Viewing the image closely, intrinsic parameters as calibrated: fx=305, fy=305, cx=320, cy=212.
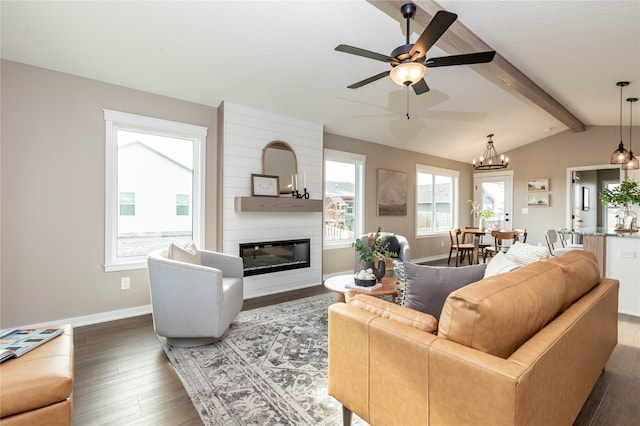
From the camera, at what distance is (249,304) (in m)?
3.93

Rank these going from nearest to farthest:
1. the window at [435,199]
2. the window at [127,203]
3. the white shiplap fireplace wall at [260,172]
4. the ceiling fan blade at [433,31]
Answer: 1. the ceiling fan blade at [433,31]
2. the window at [127,203]
3. the white shiplap fireplace wall at [260,172]
4. the window at [435,199]

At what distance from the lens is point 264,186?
4332 mm

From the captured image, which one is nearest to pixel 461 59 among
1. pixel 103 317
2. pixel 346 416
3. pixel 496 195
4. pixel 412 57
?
pixel 412 57

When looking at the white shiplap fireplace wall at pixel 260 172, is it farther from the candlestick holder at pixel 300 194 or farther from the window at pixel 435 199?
the window at pixel 435 199

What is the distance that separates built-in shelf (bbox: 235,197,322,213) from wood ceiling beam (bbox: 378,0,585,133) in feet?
8.45

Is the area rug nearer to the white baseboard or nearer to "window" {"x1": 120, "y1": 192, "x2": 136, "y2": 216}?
→ the white baseboard

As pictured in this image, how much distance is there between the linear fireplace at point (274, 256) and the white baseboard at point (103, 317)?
127cm

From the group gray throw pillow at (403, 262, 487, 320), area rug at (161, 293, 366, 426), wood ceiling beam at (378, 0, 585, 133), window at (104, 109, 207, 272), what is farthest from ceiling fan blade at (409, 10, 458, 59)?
window at (104, 109, 207, 272)

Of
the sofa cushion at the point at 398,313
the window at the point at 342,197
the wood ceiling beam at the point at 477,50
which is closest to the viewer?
the sofa cushion at the point at 398,313

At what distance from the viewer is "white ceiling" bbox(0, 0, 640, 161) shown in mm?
2555

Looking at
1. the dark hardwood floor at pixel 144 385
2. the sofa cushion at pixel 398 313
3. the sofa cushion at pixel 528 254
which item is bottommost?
the dark hardwood floor at pixel 144 385

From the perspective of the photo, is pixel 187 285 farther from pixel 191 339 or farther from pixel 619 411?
pixel 619 411

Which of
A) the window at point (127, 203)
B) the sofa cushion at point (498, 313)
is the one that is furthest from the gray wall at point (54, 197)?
the sofa cushion at point (498, 313)

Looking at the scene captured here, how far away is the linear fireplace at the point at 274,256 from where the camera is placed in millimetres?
4230
